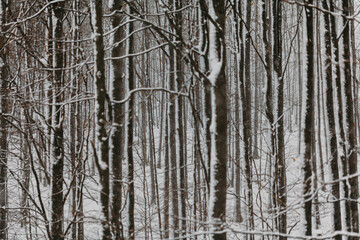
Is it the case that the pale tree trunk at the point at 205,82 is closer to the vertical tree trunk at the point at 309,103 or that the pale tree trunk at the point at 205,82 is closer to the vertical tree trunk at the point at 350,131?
the vertical tree trunk at the point at 309,103

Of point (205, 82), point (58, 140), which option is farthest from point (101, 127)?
point (58, 140)

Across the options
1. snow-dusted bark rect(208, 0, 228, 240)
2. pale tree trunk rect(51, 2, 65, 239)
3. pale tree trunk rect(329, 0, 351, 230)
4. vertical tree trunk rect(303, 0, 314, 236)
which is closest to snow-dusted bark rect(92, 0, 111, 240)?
snow-dusted bark rect(208, 0, 228, 240)

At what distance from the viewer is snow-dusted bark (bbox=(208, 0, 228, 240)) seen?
3.50 metres

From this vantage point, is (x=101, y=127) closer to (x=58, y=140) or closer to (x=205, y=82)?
(x=205, y=82)

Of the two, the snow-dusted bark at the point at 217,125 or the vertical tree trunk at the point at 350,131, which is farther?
the vertical tree trunk at the point at 350,131

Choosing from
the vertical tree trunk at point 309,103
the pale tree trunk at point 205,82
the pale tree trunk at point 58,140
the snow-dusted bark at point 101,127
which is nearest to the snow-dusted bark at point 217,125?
the pale tree trunk at point 205,82

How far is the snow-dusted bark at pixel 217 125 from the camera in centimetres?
350

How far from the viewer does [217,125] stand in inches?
A: 140

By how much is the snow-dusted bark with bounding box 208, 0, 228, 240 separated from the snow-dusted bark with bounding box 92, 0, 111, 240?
1247mm

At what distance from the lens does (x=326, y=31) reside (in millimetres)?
5641

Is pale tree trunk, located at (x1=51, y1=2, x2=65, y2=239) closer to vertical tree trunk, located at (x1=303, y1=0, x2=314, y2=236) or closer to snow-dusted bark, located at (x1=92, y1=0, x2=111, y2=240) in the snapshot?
snow-dusted bark, located at (x1=92, y1=0, x2=111, y2=240)

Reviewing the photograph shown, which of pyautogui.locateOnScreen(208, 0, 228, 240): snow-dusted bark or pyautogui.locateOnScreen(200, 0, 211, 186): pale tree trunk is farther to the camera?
pyautogui.locateOnScreen(200, 0, 211, 186): pale tree trunk

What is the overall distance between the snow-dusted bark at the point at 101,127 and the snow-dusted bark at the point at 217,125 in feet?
4.09

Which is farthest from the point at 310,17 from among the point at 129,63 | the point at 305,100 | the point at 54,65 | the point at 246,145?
the point at 54,65
